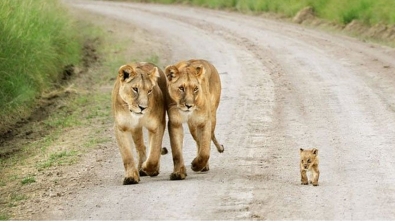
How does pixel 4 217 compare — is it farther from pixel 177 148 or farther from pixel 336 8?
pixel 336 8

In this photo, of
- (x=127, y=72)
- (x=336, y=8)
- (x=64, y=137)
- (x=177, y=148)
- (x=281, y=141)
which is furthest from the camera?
(x=336, y=8)

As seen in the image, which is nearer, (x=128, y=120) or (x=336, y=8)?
(x=128, y=120)

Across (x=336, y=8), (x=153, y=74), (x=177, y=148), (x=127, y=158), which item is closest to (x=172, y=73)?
(x=153, y=74)

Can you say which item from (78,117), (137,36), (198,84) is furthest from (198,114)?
(137,36)

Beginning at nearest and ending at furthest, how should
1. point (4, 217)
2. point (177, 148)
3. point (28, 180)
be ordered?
point (4, 217)
point (177, 148)
point (28, 180)

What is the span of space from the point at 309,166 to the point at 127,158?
70.5 inches

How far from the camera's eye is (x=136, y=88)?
10555mm

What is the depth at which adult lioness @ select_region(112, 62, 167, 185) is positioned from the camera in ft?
34.7

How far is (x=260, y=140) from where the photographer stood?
13477 mm

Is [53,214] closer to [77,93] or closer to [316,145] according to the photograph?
[316,145]

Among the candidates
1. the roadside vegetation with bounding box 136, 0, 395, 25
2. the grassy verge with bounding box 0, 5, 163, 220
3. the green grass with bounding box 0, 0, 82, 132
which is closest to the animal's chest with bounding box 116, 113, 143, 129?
the grassy verge with bounding box 0, 5, 163, 220

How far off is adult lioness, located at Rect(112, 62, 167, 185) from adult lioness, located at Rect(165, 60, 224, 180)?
149mm

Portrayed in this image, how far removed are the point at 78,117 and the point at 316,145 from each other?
4.93 metres

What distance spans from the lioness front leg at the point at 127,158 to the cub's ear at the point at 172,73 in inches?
27.2
